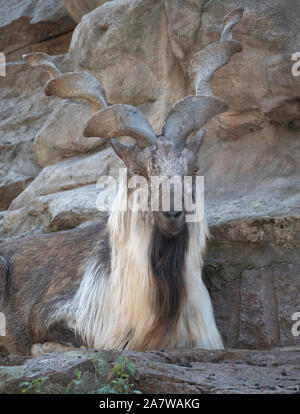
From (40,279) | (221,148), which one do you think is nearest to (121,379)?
(40,279)

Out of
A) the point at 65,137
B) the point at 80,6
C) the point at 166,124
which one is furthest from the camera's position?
the point at 80,6

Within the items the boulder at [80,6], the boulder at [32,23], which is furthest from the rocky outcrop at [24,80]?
the boulder at [80,6]

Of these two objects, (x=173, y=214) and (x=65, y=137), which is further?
(x=65, y=137)

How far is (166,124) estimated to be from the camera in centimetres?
543

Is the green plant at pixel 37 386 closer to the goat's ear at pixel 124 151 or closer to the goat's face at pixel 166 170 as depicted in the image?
the goat's face at pixel 166 170

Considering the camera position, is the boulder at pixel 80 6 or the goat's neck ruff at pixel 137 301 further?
the boulder at pixel 80 6

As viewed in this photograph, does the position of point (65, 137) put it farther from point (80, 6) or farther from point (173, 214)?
point (173, 214)

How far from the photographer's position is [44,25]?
10.6 metres

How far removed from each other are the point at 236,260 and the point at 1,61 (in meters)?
6.31

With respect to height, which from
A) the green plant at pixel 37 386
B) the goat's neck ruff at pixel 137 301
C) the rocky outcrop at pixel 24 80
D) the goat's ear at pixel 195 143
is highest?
the rocky outcrop at pixel 24 80

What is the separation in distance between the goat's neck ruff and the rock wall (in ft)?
2.24

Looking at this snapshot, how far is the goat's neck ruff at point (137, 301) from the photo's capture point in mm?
5055

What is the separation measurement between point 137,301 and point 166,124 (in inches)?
60.5

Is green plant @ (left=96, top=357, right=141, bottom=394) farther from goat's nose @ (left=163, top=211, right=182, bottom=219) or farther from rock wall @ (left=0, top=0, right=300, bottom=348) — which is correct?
rock wall @ (left=0, top=0, right=300, bottom=348)
